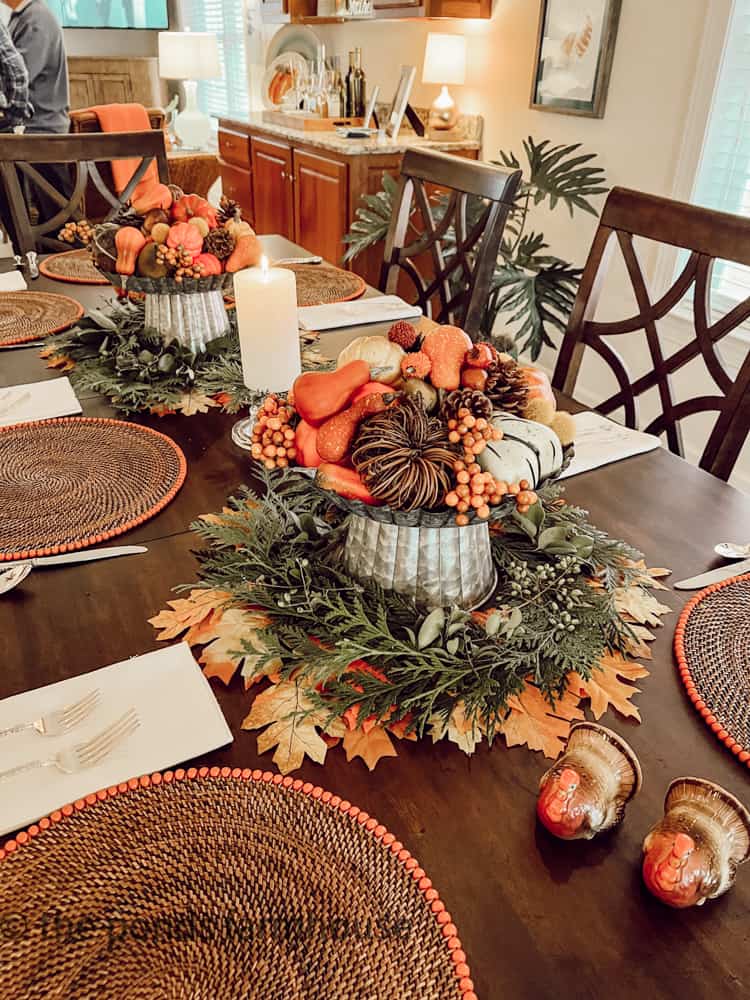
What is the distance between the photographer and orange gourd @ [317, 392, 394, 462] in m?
0.66

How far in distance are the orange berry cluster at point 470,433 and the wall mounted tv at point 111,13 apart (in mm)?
7239

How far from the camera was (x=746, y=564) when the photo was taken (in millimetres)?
845

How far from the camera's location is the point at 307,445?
2.27ft

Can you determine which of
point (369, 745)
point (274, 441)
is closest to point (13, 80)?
point (274, 441)

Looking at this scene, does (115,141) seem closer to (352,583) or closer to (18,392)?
(18,392)

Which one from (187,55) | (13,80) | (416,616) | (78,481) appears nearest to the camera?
(416,616)

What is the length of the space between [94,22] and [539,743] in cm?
749

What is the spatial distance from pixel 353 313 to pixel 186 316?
0.41m

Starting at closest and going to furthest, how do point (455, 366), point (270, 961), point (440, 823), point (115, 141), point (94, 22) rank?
point (270, 961) → point (440, 823) → point (455, 366) → point (115, 141) → point (94, 22)

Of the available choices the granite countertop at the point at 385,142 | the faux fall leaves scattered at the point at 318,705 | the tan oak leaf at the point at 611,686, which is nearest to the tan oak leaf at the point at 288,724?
the faux fall leaves scattered at the point at 318,705

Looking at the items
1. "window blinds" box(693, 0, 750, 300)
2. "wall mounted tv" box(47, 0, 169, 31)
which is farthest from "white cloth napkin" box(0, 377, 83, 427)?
"wall mounted tv" box(47, 0, 169, 31)

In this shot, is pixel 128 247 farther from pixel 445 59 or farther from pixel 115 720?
pixel 445 59

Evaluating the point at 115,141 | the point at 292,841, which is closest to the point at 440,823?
the point at 292,841

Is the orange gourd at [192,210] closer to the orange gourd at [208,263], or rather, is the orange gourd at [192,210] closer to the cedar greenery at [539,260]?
the orange gourd at [208,263]
